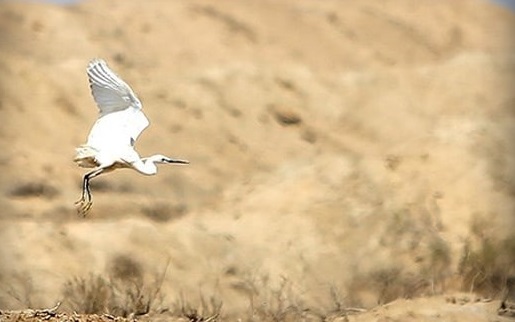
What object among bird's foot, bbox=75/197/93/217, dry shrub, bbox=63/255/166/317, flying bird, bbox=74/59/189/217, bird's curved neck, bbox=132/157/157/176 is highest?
flying bird, bbox=74/59/189/217

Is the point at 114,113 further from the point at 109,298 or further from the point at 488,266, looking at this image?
the point at 488,266

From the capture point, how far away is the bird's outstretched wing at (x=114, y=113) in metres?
7.73

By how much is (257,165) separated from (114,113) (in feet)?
47.6

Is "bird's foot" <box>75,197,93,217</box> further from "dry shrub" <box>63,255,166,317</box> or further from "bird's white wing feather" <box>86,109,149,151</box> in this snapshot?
"dry shrub" <box>63,255,166,317</box>

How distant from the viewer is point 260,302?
10844 millimetres

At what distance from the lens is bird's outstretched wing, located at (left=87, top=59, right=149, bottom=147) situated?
25.4 ft

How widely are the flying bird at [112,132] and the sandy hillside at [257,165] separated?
2130 millimetres

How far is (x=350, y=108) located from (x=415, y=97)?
1373mm

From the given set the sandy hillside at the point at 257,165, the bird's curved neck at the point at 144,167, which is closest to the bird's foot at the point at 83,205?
the bird's curved neck at the point at 144,167

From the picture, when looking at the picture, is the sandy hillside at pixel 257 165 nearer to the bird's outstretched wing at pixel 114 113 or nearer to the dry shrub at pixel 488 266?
the dry shrub at pixel 488 266

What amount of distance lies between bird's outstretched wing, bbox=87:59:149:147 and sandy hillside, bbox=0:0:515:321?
A: 220cm

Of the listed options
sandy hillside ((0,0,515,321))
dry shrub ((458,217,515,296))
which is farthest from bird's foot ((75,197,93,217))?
dry shrub ((458,217,515,296))

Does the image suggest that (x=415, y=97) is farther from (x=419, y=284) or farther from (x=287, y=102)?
(x=419, y=284)

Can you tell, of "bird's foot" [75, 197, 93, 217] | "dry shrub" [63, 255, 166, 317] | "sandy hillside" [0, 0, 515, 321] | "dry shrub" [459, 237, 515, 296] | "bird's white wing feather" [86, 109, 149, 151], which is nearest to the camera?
"bird's foot" [75, 197, 93, 217]
